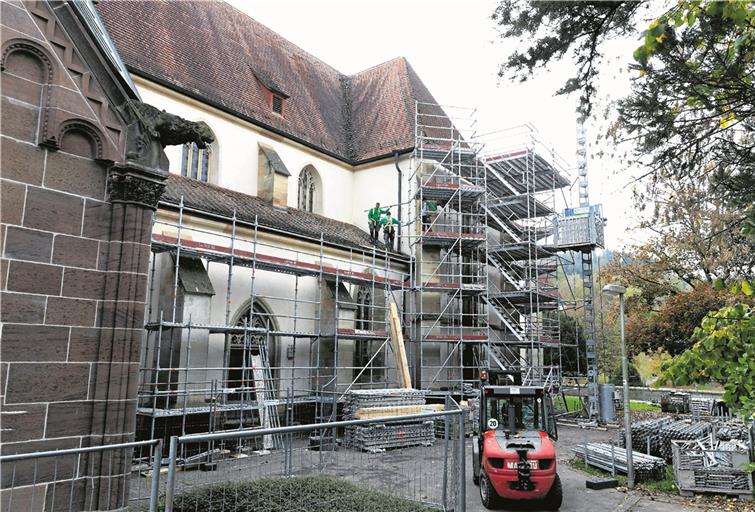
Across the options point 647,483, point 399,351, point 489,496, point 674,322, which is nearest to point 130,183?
point 489,496

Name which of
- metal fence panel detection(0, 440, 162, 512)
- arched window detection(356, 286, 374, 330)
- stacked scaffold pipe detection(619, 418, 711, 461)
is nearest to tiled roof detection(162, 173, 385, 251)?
arched window detection(356, 286, 374, 330)

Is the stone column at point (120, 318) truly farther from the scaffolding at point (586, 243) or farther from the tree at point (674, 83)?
the scaffolding at point (586, 243)

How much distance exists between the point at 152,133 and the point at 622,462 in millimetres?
11369

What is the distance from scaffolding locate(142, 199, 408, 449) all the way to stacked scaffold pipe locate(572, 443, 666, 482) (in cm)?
672

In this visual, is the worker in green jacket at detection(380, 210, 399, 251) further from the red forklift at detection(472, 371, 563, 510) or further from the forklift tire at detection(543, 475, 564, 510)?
the forklift tire at detection(543, 475, 564, 510)

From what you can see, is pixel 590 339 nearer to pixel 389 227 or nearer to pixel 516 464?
pixel 389 227

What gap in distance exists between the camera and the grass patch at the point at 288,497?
16.0 ft

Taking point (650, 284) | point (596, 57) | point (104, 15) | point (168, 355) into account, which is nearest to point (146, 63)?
point (104, 15)

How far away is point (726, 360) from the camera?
16.6 feet

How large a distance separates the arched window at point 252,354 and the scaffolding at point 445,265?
620 cm

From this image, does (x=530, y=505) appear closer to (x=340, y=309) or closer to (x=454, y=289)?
(x=340, y=309)

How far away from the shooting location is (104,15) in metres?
16.4

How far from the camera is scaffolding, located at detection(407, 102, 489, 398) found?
21000 mm

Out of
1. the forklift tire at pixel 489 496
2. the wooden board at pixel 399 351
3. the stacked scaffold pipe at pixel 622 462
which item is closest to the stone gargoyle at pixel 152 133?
the forklift tire at pixel 489 496
